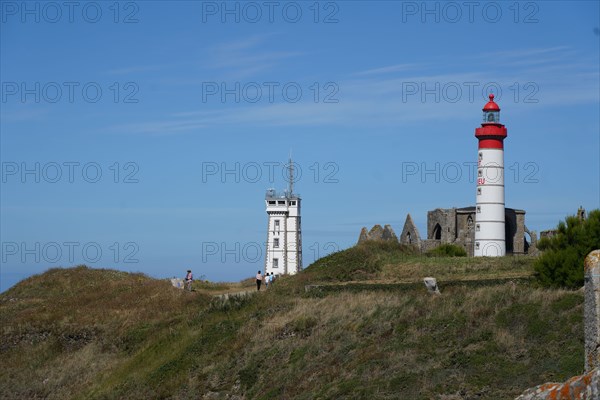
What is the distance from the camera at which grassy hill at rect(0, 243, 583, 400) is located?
22.1 m

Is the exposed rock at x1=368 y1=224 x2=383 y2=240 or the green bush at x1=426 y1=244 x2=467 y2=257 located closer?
the green bush at x1=426 y1=244 x2=467 y2=257

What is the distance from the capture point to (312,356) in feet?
87.5

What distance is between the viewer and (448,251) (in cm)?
5581

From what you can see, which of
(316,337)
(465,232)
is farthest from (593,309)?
(465,232)

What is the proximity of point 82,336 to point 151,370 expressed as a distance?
345 inches

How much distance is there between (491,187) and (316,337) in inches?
1206

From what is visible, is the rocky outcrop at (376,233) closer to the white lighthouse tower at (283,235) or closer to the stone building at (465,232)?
the stone building at (465,232)

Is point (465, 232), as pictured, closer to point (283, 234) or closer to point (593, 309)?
point (283, 234)

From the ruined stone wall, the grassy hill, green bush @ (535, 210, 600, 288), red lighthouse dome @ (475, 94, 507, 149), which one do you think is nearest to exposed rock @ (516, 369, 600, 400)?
the grassy hill

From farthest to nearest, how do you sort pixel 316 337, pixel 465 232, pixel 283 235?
Answer: pixel 283 235 → pixel 465 232 → pixel 316 337

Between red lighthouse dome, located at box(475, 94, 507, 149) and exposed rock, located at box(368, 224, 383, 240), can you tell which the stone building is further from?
red lighthouse dome, located at box(475, 94, 507, 149)

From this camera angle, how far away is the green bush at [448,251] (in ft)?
181

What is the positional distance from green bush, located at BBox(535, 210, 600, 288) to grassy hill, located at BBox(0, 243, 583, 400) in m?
1.19

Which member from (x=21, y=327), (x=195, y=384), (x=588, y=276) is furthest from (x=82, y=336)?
(x=588, y=276)
